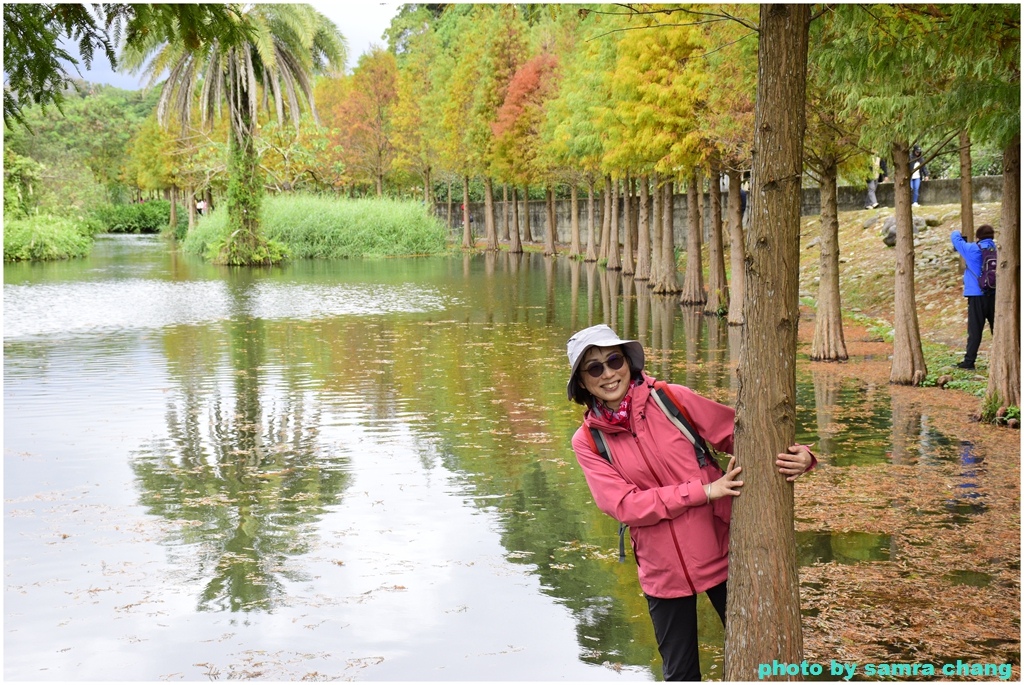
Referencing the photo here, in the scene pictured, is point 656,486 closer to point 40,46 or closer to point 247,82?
point 40,46

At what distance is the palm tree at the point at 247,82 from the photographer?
142ft

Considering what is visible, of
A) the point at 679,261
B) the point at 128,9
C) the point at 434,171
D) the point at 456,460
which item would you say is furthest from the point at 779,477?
the point at 434,171

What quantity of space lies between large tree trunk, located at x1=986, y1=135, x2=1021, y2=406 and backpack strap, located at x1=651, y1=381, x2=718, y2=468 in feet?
29.3

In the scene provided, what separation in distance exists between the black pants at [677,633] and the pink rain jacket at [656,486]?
65 millimetres

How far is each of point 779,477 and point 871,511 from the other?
521 centimetres

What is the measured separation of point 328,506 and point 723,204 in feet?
135

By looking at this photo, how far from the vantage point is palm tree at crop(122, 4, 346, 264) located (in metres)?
43.2

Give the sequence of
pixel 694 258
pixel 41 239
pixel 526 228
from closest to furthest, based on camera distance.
Answer: pixel 694 258
pixel 41 239
pixel 526 228

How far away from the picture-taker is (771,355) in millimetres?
4586

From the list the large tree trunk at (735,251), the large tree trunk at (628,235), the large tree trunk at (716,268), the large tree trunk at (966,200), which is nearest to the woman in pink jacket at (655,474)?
the large tree trunk at (966,200)

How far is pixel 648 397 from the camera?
4.43 meters

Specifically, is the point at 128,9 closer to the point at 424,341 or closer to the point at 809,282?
the point at 424,341

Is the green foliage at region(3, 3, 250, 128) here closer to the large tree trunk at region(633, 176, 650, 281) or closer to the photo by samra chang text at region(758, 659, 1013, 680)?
the photo by samra chang text at region(758, 659, 1013, 680)

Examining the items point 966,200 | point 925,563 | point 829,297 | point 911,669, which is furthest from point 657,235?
point 911,669
